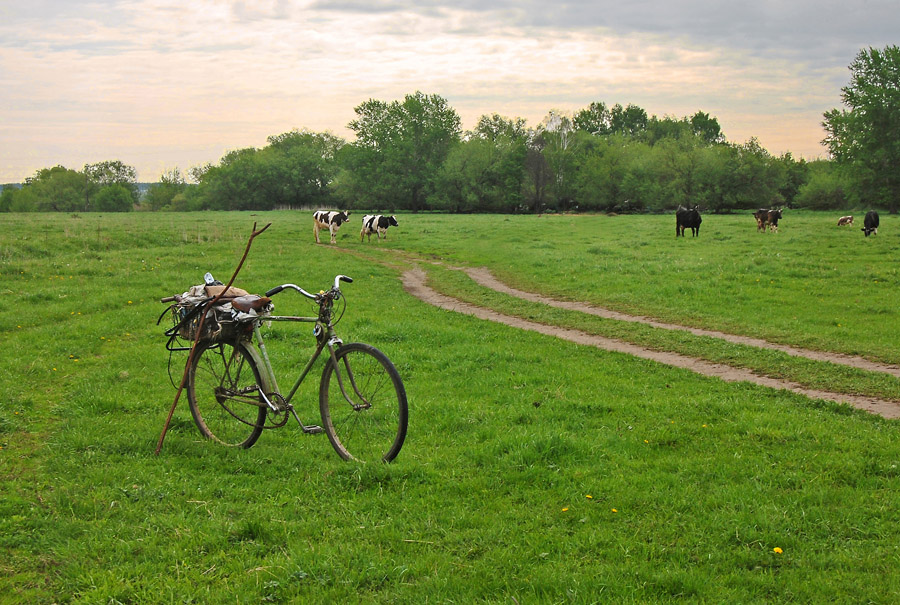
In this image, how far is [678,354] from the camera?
1141cm

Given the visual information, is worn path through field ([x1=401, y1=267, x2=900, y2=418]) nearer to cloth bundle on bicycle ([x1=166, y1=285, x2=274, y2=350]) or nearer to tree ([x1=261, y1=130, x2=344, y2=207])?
cloth bundle on bicycle ([x1=166, y1=285, x2=274, y2=350])

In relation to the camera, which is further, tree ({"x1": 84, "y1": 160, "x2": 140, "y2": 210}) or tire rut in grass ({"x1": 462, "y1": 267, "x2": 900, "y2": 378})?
tree ({"x1": 84, "y1": 160, "x2": 140, "y2": 210})

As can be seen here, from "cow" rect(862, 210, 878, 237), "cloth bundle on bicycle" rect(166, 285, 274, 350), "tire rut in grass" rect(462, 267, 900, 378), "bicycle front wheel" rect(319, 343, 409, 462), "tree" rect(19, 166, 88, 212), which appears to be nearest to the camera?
"bicycle front wheel" rect(319, 343, 409, 462)

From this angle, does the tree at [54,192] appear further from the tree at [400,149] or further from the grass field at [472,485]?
the grass field at [472,485]

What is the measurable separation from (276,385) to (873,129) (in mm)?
74740

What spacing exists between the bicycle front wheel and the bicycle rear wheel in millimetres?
771

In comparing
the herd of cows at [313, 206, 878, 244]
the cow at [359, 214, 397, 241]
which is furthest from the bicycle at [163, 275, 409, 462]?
the cow at [359, 214, 397, 241]

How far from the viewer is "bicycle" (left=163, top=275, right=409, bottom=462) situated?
603cm

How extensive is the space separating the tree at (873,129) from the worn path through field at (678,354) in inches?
2425

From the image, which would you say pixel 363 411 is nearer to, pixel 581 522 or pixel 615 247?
pixel 581 522

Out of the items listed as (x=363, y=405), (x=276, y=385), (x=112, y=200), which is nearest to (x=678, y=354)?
(x=363, y=405)

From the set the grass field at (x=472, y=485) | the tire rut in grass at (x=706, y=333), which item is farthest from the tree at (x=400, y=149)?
the grass field at (x=472, y=485)

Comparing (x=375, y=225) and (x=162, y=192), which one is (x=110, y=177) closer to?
(x=162, y=192)

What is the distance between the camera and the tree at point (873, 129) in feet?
210
